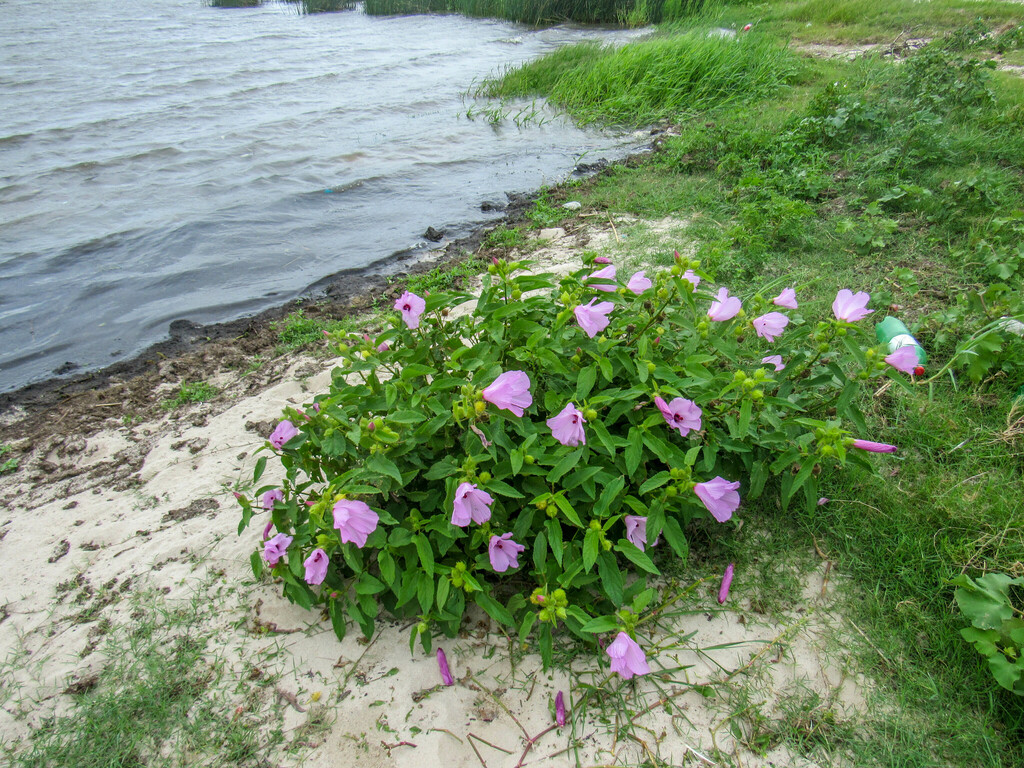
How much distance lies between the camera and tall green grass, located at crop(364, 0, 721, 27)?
11.6 meters

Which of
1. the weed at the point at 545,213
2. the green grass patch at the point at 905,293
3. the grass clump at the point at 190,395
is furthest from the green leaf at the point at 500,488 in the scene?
the weed at the point at 545,213

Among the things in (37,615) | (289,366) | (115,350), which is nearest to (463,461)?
(37,615)

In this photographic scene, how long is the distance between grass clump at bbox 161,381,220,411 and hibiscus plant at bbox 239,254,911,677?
1.71 m

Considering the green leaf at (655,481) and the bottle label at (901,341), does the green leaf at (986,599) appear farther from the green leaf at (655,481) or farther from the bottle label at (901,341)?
the bottle label at (901,341)

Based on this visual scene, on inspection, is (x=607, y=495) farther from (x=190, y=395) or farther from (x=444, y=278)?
(x=444, y=278)

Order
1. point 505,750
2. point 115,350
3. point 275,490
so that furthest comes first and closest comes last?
point 115,350 → point 275,490 → point 505,750

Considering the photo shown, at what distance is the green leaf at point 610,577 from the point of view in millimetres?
1668

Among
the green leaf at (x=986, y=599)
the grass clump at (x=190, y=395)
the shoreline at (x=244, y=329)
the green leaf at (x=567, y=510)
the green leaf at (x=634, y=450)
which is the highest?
the green leaf at (x=634, y=450)

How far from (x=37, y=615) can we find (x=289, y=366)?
1.71 metres

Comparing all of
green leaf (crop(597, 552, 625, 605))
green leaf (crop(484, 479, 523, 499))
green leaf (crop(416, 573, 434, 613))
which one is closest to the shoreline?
green leaf (crop(416, 573, 434, 613))

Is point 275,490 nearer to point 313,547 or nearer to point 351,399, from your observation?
point 313,547

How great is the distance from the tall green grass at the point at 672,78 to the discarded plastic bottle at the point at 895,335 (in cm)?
518

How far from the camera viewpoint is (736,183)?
470 cm

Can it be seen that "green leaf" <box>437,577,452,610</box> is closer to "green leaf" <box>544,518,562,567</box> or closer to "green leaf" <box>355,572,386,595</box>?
"green leaf" <box>355,572,386,595</box>
